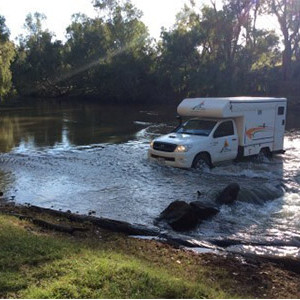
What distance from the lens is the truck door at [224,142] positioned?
1545 cm

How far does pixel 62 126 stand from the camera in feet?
104

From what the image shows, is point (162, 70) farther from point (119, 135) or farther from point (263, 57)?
point (119, 135)

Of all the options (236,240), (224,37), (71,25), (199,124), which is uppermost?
(71,25)

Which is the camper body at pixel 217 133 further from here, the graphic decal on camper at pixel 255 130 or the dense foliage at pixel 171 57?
the dense foliage at pixel 171 57

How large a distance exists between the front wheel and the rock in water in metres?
3.51

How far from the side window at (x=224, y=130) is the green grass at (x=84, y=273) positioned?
374 inches

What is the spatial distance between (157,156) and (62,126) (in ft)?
57.3

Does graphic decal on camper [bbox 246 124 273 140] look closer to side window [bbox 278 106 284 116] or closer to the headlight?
side window [bbox 278 106 284 116]

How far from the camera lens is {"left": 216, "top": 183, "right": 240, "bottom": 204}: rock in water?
11289mm

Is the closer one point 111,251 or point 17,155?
point 111,251

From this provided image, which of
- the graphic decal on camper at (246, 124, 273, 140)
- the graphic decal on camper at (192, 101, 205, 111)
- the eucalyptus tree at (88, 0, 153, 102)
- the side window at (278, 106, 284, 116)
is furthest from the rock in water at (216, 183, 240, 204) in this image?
the eucalyptus tree at (88, 0, 153, 102)

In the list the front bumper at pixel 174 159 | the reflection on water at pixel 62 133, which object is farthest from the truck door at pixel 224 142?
the reflection on water at pixel 62 133

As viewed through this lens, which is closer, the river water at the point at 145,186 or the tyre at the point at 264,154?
the river water at the point at 145,186

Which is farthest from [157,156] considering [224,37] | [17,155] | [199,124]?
[224,37]
